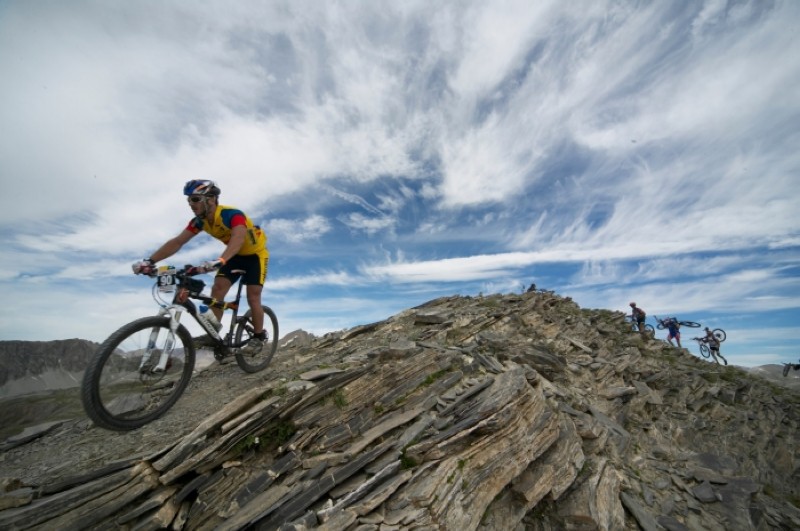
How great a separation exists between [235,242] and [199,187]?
159 cm

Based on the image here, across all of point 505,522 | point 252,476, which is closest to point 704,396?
point 505,522

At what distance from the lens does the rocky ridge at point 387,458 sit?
572 cm

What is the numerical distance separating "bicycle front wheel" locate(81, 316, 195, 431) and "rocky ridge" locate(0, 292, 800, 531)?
0.44 m

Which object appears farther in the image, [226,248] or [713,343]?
[713,343]

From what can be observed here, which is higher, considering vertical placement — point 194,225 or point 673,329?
point 194,225

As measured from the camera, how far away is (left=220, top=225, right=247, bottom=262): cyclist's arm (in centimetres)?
775

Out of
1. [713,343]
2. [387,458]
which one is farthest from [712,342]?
[387,458]

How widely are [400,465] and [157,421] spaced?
17.4ft

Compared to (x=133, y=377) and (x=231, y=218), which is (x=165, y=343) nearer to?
(x=133, y=377)

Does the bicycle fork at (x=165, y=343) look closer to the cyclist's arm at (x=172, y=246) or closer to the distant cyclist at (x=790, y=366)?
the cyclist's arm at (x=172, y=246)

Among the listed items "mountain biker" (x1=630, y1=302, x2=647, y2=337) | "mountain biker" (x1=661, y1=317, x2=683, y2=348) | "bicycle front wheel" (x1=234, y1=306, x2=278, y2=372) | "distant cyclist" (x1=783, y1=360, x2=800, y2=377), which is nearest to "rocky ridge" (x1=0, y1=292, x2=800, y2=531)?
"bicycle front wheel" (x1=234, y1=306, x2=278, y2=372)

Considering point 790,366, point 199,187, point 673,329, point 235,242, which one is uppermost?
point 199,187

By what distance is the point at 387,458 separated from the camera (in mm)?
7148

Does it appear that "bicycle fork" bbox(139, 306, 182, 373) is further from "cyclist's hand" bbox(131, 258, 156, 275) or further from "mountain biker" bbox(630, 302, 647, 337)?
"mountain biker" bbox(630, 302, 647, 337)
